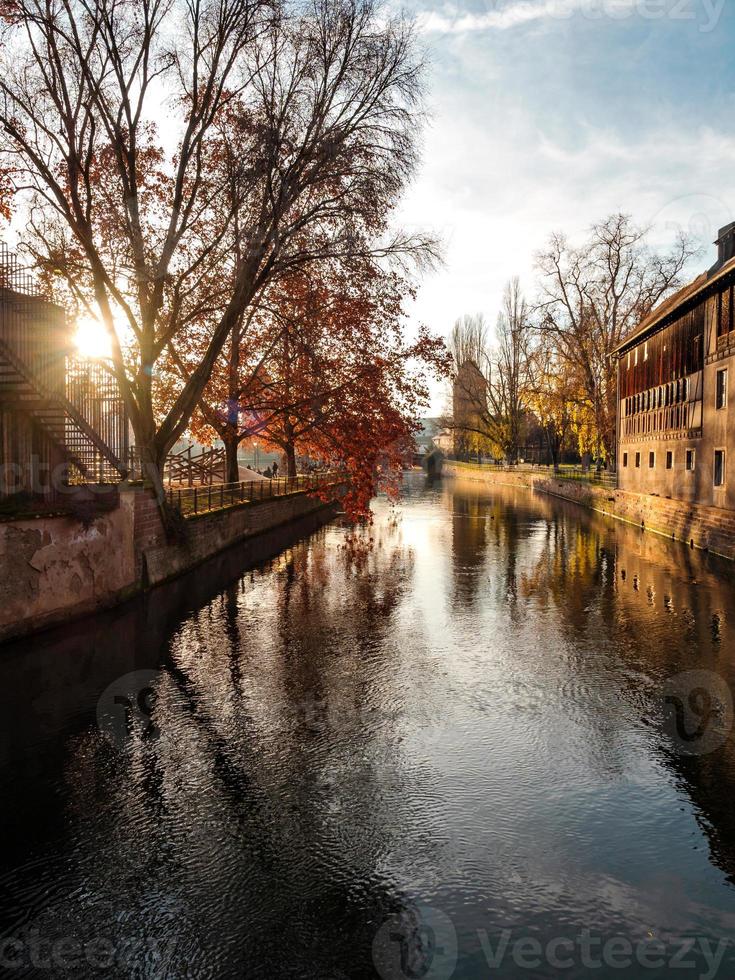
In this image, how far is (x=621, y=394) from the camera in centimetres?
3981

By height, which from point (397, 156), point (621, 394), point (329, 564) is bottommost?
point (329, 564)

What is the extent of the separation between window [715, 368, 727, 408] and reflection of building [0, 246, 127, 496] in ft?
62.7

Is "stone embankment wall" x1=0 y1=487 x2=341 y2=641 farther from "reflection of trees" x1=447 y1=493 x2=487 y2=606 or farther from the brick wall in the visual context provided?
"reflection of trees" x1=447 y1=493 x2=487 y2=606

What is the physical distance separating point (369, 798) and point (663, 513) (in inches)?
970

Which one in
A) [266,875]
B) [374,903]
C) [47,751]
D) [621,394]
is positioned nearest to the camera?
[374,903]

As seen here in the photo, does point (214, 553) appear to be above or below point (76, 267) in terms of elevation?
below

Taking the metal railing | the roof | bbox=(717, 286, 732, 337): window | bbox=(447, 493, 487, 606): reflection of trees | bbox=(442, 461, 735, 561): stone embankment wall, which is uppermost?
the roof

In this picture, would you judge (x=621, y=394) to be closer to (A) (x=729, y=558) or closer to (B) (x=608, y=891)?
(A) (x=729, y=558)

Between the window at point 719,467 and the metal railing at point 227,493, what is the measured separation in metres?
12.5

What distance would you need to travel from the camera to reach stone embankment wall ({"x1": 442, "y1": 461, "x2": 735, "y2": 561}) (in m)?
21.8

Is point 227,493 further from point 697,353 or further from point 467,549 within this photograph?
point 697,353

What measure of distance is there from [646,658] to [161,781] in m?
7.43

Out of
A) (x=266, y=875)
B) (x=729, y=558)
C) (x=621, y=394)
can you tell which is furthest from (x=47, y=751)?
(x=621, y=394)

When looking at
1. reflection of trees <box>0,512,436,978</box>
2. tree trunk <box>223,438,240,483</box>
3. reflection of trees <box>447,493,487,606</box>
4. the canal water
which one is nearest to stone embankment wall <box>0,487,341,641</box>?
the canal water
